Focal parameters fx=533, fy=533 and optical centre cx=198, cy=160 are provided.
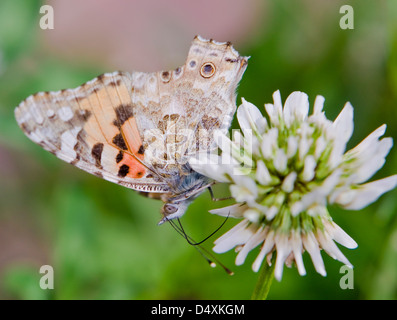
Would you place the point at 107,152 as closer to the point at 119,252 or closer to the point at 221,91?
the point at 221,91

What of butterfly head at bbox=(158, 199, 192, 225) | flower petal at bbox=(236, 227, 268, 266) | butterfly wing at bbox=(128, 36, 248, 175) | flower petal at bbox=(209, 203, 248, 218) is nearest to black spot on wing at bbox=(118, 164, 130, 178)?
butterfly wing at bbox=(128, 36, 248, 175)

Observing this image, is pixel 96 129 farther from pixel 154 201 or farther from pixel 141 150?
pixel 154 201

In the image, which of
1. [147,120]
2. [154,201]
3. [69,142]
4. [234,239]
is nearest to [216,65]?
[147,120]

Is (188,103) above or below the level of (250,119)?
above

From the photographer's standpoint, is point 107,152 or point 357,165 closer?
point 357,165

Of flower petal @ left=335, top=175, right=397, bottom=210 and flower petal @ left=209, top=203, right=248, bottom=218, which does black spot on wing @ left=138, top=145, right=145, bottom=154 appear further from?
flower petal @ left=335, top=175, right=397, bottom=210

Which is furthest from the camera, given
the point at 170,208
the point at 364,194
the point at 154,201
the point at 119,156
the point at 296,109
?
the point at 154,201

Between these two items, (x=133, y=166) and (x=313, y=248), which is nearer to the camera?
(x=313, y=248)
